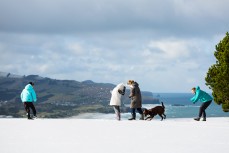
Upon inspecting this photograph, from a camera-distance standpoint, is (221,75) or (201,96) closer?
(201,96)

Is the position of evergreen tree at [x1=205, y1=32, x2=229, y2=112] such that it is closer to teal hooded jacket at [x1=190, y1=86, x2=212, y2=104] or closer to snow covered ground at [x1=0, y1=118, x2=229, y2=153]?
teal hooded jacket at [x1=190, y1=86, x2=212, y2=104]

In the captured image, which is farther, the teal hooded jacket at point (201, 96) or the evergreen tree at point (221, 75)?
the evergreen tree at point (221, 75)

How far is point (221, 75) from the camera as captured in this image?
30.5 metres

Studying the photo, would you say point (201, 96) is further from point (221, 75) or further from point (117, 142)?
point (117, 142)

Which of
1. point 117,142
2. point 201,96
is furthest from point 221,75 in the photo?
point 117,142

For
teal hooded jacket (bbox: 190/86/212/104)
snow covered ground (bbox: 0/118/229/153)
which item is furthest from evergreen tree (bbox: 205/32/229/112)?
snow covered ground (bbox: 0/118/229/153)

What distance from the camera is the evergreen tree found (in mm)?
30455

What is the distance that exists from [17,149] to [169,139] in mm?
5444

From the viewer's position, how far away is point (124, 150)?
12.7m

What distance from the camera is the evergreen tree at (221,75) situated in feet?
99.9

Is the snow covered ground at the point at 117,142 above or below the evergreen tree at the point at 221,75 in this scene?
below

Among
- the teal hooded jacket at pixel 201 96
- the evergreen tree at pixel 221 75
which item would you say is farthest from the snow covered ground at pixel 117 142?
the evergreen tree at pixel 221 75

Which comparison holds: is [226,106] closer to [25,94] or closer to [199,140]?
[25,94]

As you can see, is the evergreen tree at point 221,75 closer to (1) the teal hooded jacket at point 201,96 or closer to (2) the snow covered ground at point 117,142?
(1) the teal hooded jacket at point 201,96
